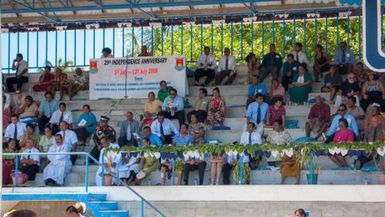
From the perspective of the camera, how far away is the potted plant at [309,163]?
18250 mm

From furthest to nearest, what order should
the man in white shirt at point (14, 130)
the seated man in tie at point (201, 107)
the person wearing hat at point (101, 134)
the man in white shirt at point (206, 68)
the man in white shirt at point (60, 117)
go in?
the man in white shirt at point (206, 68) → the man in white shirt at point (60, 117) → the man in white shirt at point (14, 130) → the seated man in tie at point (201, 107) → the person wearing hat at point (101, 134)

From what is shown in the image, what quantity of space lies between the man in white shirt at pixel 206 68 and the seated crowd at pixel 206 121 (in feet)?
0.09

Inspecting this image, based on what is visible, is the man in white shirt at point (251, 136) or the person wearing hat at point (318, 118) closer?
the man in white shirt at point (251, 136)

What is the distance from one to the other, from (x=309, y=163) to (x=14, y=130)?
7.48m

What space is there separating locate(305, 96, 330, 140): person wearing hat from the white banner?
15.1 ft

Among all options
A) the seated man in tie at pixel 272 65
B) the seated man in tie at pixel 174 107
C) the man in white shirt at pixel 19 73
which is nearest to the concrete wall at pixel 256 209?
the seated man in tie at pixel 174 107

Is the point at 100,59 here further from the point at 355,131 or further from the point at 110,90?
the point at 355,131

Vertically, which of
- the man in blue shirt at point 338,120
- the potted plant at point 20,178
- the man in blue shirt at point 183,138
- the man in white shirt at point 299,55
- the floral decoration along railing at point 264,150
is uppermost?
the man in white shirt at point 299,55

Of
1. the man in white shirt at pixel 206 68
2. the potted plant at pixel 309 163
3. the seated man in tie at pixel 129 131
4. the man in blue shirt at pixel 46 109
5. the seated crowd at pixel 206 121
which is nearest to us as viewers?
the potted plant at pixel 309 163

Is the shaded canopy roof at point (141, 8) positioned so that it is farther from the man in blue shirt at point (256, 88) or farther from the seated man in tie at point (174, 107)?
the seated man in tie at point (174, 107)

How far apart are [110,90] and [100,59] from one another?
970 millimetres

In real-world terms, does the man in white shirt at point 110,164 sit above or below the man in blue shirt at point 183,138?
below

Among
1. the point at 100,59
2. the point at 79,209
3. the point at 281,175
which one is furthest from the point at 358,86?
the point at 79,209

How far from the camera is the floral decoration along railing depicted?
59.3ft
